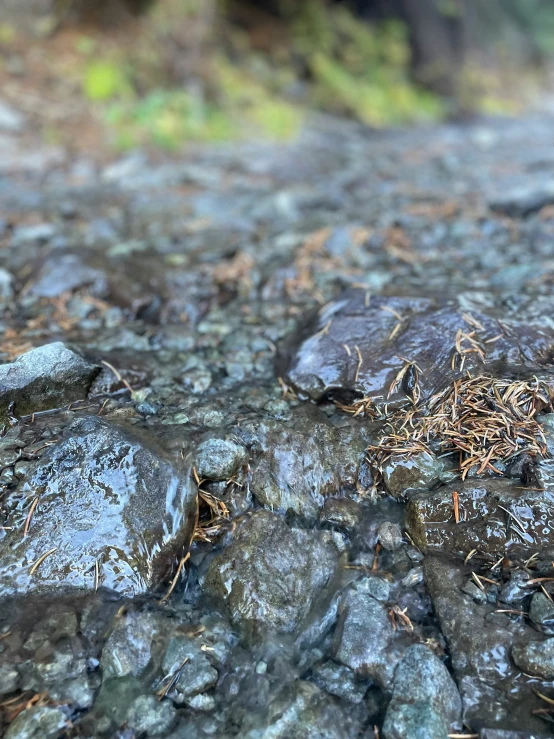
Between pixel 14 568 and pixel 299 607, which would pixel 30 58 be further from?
pixel 299 607

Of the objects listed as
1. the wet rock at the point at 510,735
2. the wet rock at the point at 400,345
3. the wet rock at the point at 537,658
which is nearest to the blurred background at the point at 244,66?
the wet rock at the point at 400,345

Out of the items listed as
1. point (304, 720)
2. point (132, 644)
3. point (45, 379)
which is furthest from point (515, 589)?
point (45, 379)

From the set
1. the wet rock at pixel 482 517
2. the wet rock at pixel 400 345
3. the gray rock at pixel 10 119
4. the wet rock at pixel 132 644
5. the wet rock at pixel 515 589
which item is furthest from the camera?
the gray rock at pixel 10 119

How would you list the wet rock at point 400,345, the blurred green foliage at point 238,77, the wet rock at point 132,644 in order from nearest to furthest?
the wet rock at point 132,644 → the wet rock at point 400,345 → the blurred green foliage at point 238,77

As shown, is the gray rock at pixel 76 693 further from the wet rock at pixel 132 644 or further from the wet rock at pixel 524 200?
the wet rock at pixel 524 200

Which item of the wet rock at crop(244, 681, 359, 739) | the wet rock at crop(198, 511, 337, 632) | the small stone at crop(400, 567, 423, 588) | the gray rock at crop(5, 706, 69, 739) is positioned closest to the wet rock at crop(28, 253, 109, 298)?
the wet rock at crop(198, 511, 337, 632)

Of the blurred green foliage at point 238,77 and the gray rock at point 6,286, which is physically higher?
the blurred green foliage at point 238,77

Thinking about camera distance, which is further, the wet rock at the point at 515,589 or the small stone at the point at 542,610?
the wet rock at the point at 515,589
